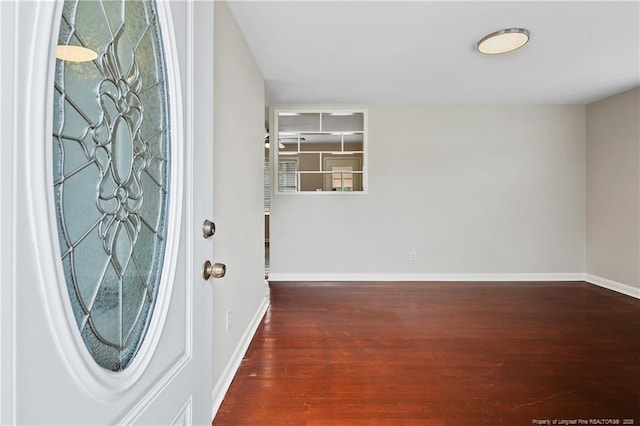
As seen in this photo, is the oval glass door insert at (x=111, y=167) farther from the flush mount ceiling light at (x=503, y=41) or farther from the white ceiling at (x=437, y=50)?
the flush mount ceiling light at (x=503, y=41)

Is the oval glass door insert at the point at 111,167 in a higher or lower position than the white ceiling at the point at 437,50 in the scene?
lower

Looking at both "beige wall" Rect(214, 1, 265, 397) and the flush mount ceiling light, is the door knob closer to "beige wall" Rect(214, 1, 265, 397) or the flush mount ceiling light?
"beige wall" Rect(214, 1, 265, 397)

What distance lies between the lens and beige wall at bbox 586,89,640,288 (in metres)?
3.57

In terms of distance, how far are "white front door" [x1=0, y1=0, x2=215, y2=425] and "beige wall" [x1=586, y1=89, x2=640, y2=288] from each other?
4754 millimetres

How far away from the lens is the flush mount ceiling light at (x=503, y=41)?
2338 mm

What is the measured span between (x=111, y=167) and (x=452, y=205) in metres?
4.33

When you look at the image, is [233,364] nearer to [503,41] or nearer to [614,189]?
[503,41]

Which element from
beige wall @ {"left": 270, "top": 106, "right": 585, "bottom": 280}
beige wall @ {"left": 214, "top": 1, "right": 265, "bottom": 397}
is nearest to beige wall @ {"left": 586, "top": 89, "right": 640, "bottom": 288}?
beige wall @ {"left": 270, "top": 106, "right": 585, "bottom": 280}

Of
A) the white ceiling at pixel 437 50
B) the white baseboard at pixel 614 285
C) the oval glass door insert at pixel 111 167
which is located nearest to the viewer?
the oval glass door insert at pixel 111 167

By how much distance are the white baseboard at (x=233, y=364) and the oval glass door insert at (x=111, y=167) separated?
926mm

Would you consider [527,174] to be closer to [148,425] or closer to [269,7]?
[269,7]

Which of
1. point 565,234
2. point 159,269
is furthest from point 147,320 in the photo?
point 565,234

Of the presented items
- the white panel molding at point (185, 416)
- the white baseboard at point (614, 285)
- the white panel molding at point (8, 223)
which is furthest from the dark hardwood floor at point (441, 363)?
the white panel molding at point (8, 223)

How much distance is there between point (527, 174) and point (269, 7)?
395cm
